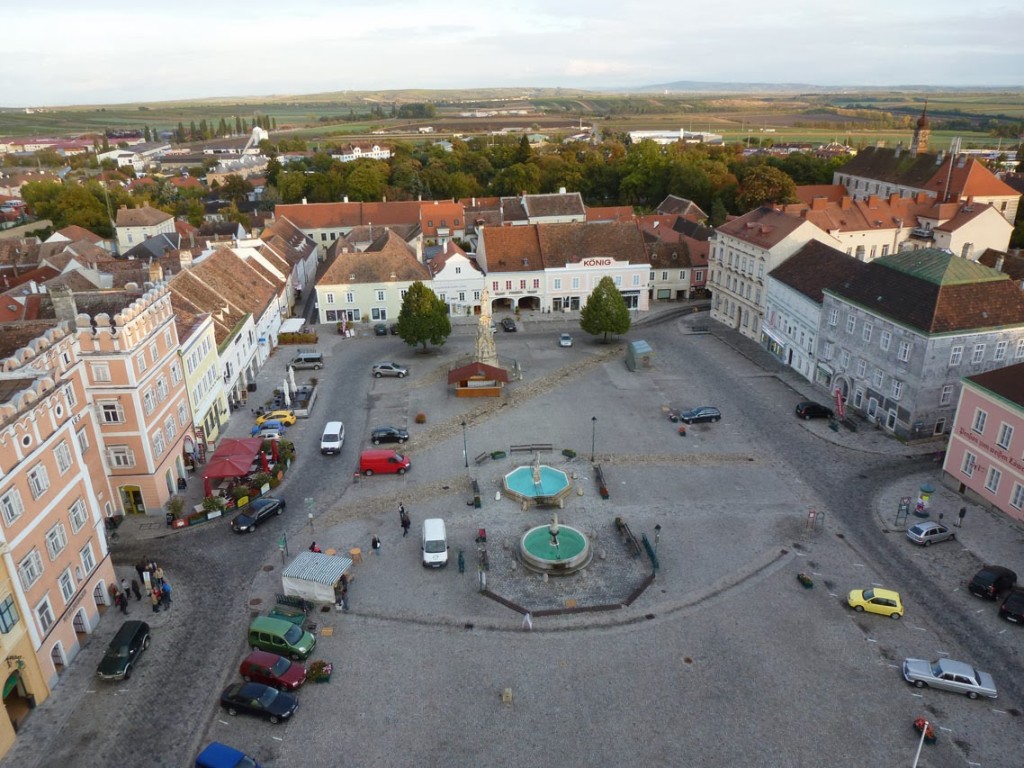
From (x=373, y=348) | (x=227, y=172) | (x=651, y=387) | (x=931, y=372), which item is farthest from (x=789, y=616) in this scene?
(x=227, y=172)

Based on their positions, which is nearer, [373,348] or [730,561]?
[730,561]

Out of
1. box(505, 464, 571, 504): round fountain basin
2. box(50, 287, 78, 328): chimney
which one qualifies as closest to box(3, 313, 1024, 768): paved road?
box(505, 464, 571, 504): round fountain basin

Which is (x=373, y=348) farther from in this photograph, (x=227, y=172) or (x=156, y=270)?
(x=227, y=172)

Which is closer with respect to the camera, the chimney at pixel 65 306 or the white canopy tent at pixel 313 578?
the white canopy tent at pixel 313 578

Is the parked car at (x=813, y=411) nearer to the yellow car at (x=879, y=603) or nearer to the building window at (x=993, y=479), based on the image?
the building window at (x=993, y=479)

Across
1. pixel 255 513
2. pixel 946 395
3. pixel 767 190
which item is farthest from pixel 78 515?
pixel 767 190

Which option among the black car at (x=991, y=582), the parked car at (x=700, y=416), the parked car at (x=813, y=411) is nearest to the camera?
the black car at (x=991, y=582)

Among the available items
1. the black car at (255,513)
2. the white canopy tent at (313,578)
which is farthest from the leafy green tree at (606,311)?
the white canopy tent at (313,578)
